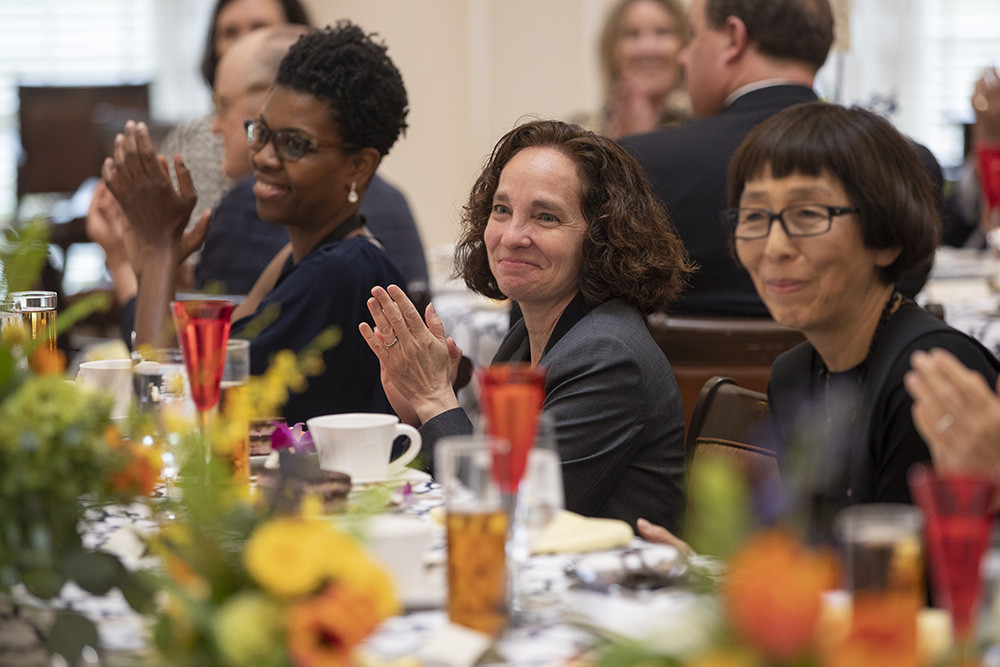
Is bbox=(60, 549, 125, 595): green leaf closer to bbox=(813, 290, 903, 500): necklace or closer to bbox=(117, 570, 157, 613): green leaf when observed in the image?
bbox=(117, 570, 157, 613): green leaf

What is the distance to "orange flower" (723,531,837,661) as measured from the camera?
2.27 feet

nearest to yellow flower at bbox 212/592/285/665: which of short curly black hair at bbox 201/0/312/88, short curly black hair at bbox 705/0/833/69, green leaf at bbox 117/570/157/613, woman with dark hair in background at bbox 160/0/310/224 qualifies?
green leaf at bbox 117/570/157/613

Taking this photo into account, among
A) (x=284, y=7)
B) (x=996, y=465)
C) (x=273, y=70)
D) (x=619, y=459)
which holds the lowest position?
(x=619, y=459)

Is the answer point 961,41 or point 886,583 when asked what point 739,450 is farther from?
point 961,41

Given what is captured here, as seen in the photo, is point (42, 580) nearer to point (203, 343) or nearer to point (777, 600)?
point (203, 343)

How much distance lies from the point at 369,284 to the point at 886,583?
1757 millimetres

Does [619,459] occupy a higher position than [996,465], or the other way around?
[996,465]

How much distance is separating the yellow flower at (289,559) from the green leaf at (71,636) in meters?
0.23

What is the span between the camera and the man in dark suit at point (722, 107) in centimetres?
283

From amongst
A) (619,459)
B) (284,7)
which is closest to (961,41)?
(284,7)

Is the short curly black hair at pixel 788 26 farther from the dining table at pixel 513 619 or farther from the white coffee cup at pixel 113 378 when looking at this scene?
the dining table at pixel 513 619

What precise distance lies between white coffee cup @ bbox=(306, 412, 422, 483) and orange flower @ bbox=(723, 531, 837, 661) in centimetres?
88

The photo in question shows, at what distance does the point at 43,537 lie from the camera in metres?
0.97

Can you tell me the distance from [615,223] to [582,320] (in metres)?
0.17
